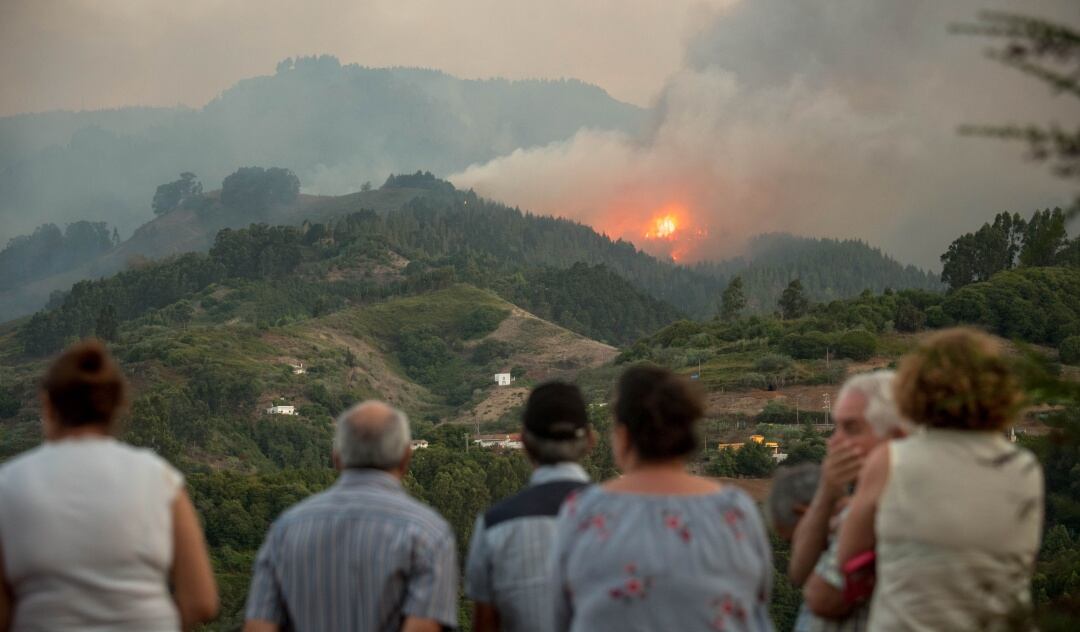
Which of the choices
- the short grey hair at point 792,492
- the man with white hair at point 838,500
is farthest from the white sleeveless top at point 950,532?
the short grey hair at point 792,492

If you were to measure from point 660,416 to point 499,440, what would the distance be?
7556 centimetres

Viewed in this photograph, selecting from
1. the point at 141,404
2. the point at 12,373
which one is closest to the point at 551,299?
the point at 12,373

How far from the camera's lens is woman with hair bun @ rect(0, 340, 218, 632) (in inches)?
134

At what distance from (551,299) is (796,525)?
439 feet

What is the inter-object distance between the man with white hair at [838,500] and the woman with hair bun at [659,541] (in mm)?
296

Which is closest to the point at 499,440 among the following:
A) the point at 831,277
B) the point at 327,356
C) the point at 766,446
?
the point at 766,446

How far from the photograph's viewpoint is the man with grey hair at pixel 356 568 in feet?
12.7

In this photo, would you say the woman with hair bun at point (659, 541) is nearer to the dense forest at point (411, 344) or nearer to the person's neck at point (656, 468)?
the person's neck at point (656, 468)

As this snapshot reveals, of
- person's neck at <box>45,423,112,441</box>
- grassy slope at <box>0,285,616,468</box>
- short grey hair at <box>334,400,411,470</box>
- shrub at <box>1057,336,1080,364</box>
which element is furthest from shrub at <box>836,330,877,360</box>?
person's neck at <box>45,423,112,441</box>

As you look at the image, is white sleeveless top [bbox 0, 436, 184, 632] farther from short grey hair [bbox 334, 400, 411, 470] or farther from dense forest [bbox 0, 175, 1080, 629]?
dense forest [bbox 0, 175, 1080, 629]

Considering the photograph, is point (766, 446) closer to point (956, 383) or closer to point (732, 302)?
point (732, 302)

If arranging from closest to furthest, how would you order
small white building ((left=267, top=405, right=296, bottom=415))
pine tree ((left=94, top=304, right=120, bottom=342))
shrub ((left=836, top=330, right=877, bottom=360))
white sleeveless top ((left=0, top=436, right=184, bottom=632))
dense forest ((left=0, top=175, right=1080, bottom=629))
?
white sleeveless top ((left=0, top=436, right=184, bottom=632)) → dense forest ((left=0, top=175, right=1080, bottom=629)) → shrub ((left=836, top=330, right=877, bottom=360)) → small white building ((left=267, top=405, right=296, bottom=415)) → pine tree ((left=94, top=304, right=120, bottom=342))

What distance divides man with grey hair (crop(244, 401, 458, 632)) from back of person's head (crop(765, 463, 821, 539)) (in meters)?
1.02

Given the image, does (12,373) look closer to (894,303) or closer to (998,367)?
(894,303)
